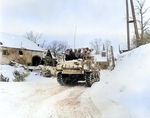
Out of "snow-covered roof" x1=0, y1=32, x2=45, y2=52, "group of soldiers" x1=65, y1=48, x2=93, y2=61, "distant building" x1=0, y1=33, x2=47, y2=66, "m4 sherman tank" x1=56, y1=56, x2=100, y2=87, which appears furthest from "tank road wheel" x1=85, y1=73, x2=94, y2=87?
"distant building" x1=0, y1=33, x2=47, y2=66

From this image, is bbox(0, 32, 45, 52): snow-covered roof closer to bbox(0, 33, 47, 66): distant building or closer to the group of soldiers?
bbox(0, 33, 47, 66): distant building

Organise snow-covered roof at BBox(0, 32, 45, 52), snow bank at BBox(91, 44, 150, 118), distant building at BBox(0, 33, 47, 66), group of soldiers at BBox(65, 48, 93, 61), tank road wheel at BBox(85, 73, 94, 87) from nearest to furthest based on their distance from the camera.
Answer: snow bank at BBox(91, 44, 150, 118) → tank road wheel at BBox(85, 73, 94, 87) → group of soldiers at BBox(65, 48, 93, 61) → snow-covered roof at BBox(0, 32, 45, 52) → distant building at BBox(0, 33, 47, 66)

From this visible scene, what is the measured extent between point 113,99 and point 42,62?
1134 cm

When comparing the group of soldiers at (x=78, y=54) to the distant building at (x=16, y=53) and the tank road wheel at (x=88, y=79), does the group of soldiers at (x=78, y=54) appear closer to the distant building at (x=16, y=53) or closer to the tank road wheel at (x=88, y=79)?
the tank road wheel at (x=88, y=79)

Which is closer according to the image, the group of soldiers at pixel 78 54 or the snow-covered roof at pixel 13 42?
the group of soldiers at pixel 78 54

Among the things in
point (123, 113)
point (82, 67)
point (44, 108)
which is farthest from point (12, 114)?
point (82, 67)

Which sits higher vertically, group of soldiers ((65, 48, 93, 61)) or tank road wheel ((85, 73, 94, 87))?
group of soldiers ((65, 48, 93, 61))

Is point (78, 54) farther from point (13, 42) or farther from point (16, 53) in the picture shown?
point (13, 42)

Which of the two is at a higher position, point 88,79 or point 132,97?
point 132,97

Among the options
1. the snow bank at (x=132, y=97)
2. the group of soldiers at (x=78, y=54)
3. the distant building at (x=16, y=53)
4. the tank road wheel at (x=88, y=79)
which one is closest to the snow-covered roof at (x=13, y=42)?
the distant building at (x=16, y=53)

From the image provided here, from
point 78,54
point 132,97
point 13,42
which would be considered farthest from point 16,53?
point 132,97

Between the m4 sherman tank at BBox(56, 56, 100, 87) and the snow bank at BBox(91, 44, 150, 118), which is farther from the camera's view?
the m4 sherman tank at BBox(56, 56, 100, 87)

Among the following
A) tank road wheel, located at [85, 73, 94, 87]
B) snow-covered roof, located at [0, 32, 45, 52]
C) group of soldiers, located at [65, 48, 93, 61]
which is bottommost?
tank road wheel, located at [85, 73, 94, 87]

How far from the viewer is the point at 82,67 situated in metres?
7.02
